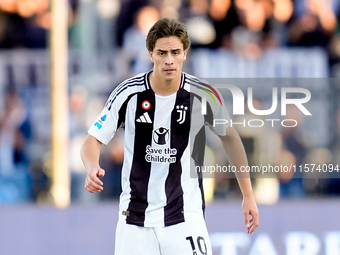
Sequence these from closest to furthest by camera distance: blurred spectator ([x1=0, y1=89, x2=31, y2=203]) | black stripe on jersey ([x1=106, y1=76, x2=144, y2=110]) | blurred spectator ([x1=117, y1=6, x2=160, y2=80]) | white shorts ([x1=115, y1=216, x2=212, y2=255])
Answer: white shorts ([x1=115, y1=216, x2=212, y2=255]) < black stripe on jersey ([x1=106, y1=76, x2=144, y2=110]) < blurred spectator ([x1=0, y1=89, x2=31, y2=203]) < blurred spectator ([x1=117, y1=6, x2=160, y2=80])

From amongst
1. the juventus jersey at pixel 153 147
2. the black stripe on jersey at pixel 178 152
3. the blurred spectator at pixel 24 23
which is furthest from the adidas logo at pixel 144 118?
the blurred spectator at pixel 24 23

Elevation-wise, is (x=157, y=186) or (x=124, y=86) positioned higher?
(x=124, y=86)

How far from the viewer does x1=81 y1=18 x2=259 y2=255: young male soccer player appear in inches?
134

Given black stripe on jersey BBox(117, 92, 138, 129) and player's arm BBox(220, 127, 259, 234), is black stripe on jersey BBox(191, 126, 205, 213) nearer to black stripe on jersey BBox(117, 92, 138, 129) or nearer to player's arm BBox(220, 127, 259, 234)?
player's arm BBox(220, 127, 259, 234)

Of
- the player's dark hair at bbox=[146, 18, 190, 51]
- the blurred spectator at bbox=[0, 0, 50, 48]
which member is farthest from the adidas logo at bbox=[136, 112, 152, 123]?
the blurred spectator at bbox=[0, 0, 50, 48]

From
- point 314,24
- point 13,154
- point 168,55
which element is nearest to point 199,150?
point 168,55

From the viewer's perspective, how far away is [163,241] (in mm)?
3377

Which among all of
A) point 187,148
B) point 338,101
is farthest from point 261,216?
point 187,148

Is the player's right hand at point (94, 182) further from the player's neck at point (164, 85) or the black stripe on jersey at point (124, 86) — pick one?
the player's neck at point (164, 85)

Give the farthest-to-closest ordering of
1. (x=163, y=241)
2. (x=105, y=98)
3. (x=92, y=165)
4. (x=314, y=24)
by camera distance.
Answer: (x=314, y=24)
(x=105, y=98)
(x=163, y=241)
(x=92, y=165)

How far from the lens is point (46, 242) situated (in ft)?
18.4

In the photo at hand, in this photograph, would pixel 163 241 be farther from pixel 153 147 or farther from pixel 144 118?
pixel 144 118

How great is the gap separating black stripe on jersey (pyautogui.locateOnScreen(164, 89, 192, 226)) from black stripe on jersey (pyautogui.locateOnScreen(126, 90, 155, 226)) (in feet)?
0.43

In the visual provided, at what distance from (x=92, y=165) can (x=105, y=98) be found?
3122mm
